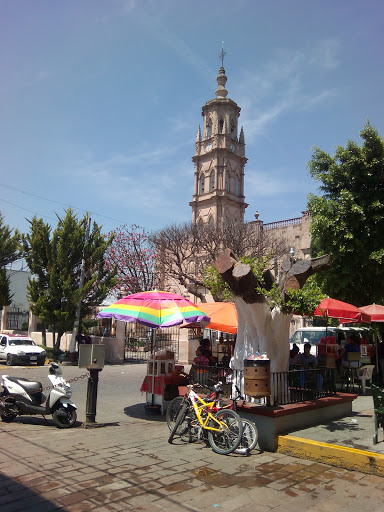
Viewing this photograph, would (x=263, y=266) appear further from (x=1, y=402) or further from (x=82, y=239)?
(x=82, y=239)

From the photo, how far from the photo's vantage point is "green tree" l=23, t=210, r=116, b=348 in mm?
21078

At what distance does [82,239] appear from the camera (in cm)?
2217

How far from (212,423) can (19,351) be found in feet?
47.7

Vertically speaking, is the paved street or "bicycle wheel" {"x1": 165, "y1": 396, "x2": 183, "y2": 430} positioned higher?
"bicycle wheel" {"x1": 165, "y1": 396, "x2": 183, "y2": 430}

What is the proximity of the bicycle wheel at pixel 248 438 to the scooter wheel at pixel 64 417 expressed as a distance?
3403 millimetres

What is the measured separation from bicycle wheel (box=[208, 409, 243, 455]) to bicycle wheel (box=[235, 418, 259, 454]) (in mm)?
196

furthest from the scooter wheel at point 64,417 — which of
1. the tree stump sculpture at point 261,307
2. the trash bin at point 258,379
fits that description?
the trash bin at point 258,379

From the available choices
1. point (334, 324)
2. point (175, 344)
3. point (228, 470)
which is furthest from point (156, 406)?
point (175, 344)

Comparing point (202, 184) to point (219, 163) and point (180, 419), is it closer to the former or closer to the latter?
point (219, 163)

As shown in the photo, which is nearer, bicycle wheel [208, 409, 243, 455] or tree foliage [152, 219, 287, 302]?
bicycle wheel [208, 409, 243, 455]

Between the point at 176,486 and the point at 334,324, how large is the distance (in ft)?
54.0

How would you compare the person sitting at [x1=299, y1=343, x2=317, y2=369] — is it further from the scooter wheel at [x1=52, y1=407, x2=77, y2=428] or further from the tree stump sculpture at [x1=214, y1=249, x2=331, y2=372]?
the scooter wheel at [x1=52, y1=407, x2=77, y2=428]

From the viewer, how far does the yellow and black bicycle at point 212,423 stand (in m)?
6.16

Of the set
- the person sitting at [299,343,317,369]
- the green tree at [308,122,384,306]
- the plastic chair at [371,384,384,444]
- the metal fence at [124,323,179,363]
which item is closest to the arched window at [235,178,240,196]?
the metal fence at [124,323,179,363]
